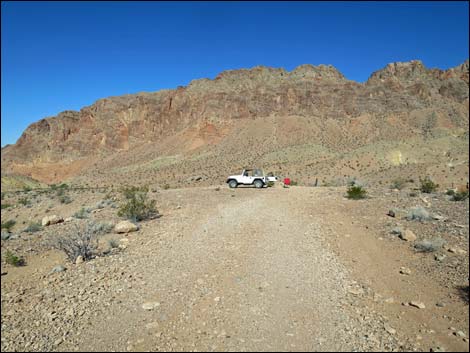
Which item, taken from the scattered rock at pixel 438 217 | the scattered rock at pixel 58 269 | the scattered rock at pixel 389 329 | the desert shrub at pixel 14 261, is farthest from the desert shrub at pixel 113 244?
the scattered rock at pixel 438 217

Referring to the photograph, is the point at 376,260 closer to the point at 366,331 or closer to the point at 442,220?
the point at 366,331

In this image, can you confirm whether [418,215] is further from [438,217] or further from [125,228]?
[125,228]

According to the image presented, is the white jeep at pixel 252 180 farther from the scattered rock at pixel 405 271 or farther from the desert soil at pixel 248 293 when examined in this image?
the scattered rock at pixel 405 271

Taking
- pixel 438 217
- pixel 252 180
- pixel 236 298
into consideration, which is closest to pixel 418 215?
pixel 438 217

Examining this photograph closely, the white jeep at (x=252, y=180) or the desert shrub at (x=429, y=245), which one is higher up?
the white jeep at (x=252, y=180)

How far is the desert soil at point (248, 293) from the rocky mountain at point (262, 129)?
90.3ft

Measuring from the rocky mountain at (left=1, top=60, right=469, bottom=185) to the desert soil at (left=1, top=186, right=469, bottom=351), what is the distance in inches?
1083

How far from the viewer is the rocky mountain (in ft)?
162

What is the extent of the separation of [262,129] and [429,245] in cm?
5770

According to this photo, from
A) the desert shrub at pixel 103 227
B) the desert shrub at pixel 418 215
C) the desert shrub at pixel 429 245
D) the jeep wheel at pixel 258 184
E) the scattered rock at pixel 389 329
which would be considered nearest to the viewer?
the scattered rock at pixel 389 329

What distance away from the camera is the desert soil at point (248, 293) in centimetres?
471

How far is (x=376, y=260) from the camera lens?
25.8ft

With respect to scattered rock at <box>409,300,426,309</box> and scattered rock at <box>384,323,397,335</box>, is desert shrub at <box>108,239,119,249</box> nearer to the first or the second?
scattered rock at <box>384,323,397,335</box>

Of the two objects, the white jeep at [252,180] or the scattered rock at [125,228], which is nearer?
the scattered rock at [125,228]
